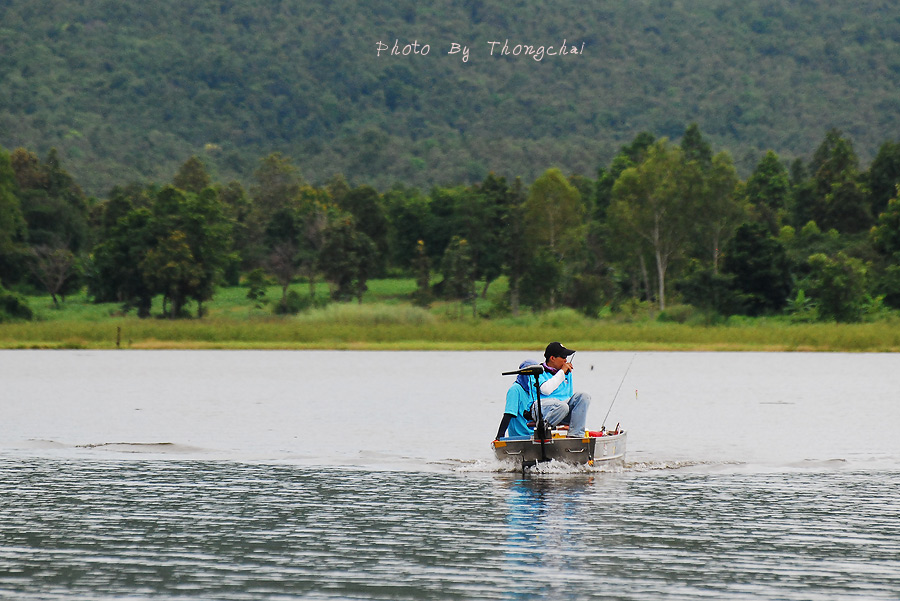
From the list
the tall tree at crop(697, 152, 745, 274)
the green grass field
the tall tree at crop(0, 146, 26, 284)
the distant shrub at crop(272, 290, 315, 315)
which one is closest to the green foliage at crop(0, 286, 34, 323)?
the green grass field

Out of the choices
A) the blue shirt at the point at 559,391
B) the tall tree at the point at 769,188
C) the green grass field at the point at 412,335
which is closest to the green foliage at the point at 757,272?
the green grass field at the point at 412,335

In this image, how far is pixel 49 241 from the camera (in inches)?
3912

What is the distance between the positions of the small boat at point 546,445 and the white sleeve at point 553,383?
0.10m

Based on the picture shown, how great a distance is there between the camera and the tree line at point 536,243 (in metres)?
74.1

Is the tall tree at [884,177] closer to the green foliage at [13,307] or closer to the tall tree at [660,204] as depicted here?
the tall tree at [660,204]

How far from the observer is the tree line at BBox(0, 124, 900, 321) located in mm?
74062

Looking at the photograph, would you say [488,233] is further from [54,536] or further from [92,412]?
[54,536]

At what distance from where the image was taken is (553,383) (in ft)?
59.6

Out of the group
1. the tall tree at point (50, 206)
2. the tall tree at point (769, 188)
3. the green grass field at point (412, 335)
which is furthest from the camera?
the tall tree at point (769, 188)

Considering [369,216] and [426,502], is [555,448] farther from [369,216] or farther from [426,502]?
[369,216]

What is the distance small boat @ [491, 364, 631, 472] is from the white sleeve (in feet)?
0.33

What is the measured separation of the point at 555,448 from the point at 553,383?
93 centimetres

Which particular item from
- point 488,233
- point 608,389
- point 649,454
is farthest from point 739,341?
point 649,454

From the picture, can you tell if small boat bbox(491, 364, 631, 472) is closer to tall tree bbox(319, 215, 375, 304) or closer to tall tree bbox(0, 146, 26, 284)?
tall tree bbox(319, 215, 375, 304)
